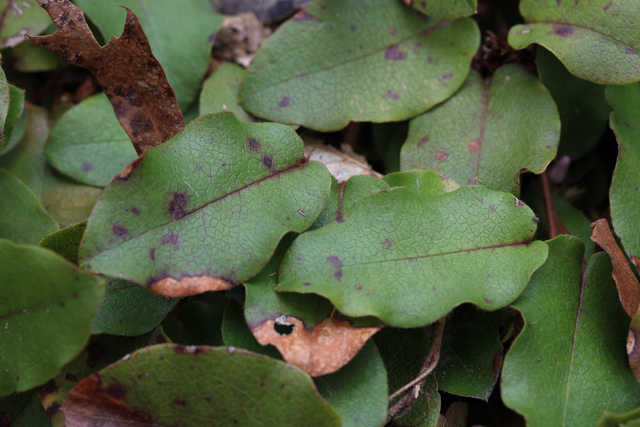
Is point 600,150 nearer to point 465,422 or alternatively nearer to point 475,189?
point 475,189

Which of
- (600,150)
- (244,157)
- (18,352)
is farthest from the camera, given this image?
(600,150)

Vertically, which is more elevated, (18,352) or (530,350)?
(18,352)

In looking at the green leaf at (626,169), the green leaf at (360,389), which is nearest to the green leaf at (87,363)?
the green leaf at (360,389)

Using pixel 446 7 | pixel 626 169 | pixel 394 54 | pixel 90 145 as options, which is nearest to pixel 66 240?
pixel 90 145

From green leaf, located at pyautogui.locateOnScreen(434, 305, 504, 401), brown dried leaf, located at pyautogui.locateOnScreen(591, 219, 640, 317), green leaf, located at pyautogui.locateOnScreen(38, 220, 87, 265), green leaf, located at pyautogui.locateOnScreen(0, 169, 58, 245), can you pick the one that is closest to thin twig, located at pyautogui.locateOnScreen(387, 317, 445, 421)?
green leaf, located at pyautogui.locateOnScreen(434, 305, 504, 401)

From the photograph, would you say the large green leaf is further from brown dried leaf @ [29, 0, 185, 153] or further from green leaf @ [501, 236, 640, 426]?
green leaf @ [501, 236, 640, 426]

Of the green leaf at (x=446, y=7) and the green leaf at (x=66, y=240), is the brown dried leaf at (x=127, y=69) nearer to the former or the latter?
the green leaf at (x=66, y=240)

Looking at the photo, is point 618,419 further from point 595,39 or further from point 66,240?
point 66,240

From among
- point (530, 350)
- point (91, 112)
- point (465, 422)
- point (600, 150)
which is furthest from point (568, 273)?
point (91, 112)
